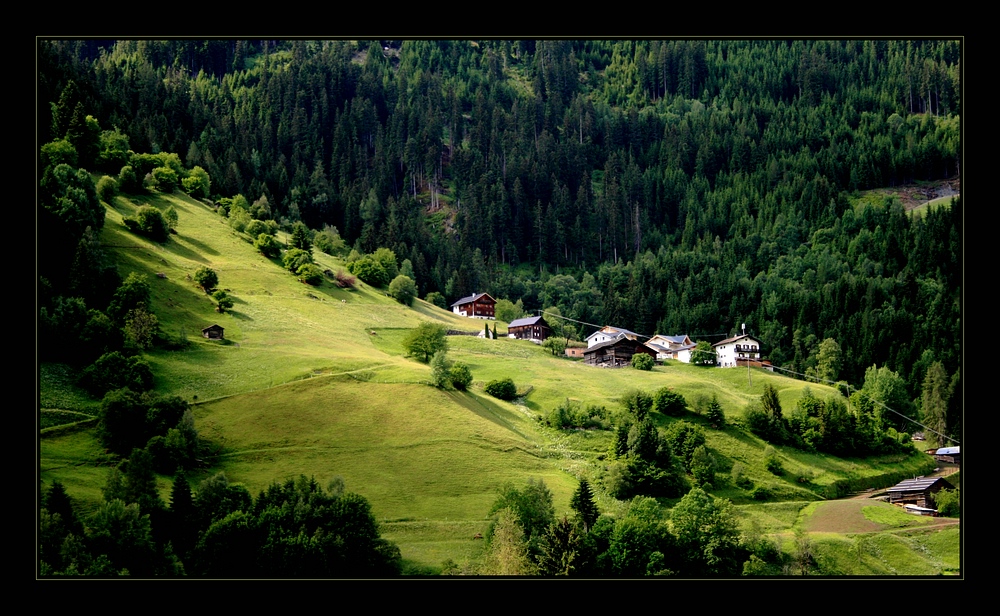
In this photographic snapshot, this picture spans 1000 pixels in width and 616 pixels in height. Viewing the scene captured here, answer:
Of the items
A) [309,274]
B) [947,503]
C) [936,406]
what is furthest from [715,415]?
[309,274]

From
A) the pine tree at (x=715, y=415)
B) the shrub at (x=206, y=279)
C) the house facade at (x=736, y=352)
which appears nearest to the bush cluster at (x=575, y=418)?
the pine tree at (x=715, y=415)

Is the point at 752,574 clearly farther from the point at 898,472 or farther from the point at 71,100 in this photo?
the point at 71,100

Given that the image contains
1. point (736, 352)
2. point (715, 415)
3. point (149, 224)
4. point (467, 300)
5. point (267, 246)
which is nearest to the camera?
point (715, 415)

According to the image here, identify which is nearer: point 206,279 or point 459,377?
point 459,377

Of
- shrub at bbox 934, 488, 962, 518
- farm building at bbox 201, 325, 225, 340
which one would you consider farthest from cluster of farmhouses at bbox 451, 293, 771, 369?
farm building at bbox 201, 325, 225, 340

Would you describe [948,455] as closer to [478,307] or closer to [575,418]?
[575,418]

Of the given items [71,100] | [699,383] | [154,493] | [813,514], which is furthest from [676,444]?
[71,100]
